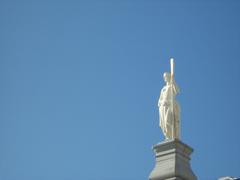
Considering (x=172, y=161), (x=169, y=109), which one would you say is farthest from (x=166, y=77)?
(x=172, y=161)

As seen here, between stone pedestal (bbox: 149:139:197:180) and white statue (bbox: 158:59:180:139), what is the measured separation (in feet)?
2.12

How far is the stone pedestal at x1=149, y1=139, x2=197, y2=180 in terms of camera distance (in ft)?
64.6

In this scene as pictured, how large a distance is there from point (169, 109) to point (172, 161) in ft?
7.38

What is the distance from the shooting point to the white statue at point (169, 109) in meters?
21.0

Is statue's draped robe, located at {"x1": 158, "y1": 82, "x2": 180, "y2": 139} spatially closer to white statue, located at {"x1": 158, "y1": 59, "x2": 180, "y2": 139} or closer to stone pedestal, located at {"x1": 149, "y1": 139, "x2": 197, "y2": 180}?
white statue, located at {"x1": 158, "y1": 59, "x2": 180, "y2": 139}

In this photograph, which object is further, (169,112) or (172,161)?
(169,112)

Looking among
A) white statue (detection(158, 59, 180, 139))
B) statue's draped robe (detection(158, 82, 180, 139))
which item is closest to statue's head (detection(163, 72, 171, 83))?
white statue (detection(158, 59, 180, 139))

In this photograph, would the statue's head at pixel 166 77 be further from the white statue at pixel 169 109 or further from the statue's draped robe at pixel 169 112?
the statue's draped robe at pixel 169 112

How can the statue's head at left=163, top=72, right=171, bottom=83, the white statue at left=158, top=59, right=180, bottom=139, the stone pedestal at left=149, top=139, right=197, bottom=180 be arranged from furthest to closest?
the statue's head at left=163, top=72, right=171, bottom=83, the white statue at left=158, top=59, right=180, bottom=139, the stone pedestal at left=149, top=139, right=197, bottom=180

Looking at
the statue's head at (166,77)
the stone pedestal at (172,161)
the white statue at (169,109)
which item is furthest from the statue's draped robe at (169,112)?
the stone pedestal at (172,161)

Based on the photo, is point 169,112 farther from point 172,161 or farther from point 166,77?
point 172,161

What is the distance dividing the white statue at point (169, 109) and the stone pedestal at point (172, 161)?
645 mm

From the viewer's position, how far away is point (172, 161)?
65.5 ft

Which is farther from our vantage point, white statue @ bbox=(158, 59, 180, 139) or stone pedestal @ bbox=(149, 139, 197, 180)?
white statue @ bbox=(158, 59, 180, 139)
